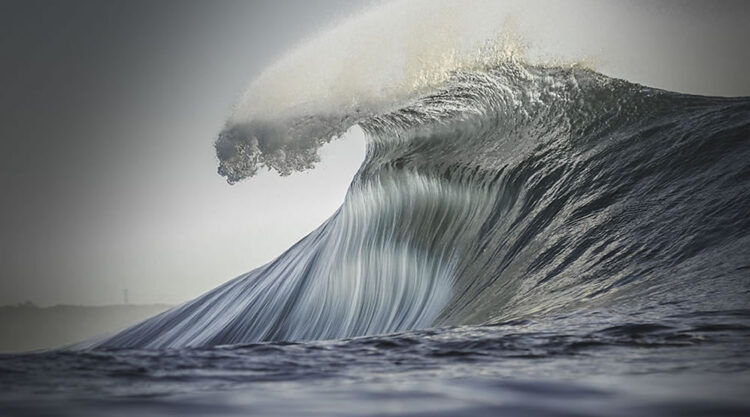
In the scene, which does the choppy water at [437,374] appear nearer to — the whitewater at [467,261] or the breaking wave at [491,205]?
the whitewater at [467,261]

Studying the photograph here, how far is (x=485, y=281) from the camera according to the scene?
3.18 metres

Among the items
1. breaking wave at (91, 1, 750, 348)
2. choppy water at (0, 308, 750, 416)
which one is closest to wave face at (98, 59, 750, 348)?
breaking wave at (91, 1, 750, 348)

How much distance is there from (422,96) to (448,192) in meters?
1.15

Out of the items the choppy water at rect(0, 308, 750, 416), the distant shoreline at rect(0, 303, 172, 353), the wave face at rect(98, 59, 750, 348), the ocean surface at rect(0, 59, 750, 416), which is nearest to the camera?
the choppy water at rect(0, 308, 750, 416)

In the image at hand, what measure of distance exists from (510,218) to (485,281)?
49 cm

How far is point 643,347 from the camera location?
131cm

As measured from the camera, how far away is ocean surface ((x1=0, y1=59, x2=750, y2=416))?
3.33 ft

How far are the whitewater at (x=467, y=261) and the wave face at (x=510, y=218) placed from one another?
1 cm

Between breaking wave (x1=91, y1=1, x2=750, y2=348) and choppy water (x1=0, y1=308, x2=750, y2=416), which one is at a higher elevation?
breaking wave (x1=91, y1=1, x2=750, y2=348)

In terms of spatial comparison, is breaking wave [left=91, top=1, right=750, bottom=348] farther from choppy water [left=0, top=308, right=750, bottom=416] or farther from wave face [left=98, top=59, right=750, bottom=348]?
choppy water [left=0, top=308, right=750, bottom=416]

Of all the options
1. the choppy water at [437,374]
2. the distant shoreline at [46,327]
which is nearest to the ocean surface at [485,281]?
the choppy water at [437,374]

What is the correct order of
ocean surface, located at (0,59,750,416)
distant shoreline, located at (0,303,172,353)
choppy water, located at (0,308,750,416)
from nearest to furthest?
1. choppy water, located at (0,308,750,416)
2. ocean surface, located at (0,59,750,416)
3. distant shoreline, located at (0,303,172,353)

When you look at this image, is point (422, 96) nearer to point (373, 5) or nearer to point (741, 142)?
point (373, 5)

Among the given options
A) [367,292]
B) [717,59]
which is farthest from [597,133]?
[717,59]
